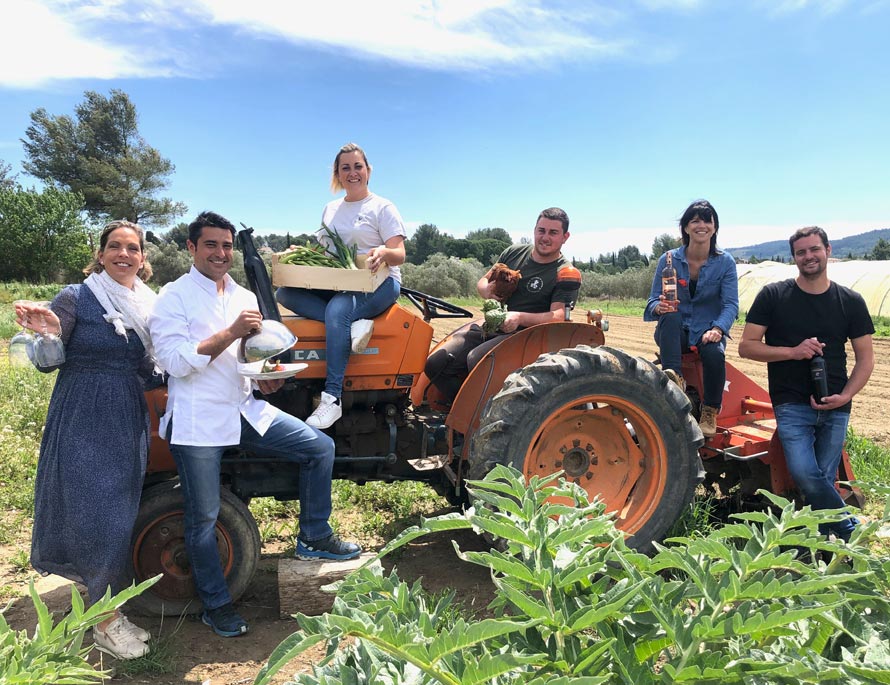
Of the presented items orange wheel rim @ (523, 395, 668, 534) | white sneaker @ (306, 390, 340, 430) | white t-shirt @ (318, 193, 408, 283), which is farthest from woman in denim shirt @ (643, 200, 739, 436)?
white sneaker @ (306, 390, 340, 430)

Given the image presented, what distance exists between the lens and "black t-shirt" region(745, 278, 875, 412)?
11.6 ft

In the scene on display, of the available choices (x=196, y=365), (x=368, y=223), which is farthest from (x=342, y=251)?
(x=196, y=365)

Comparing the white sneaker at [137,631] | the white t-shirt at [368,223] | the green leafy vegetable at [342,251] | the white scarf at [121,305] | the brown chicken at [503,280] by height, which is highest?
the white t-shirt at [368,223]

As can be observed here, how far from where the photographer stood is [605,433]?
3.62 metres

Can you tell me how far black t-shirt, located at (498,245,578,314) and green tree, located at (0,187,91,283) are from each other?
35903mm

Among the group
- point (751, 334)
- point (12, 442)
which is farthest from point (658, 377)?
point (12, 442)

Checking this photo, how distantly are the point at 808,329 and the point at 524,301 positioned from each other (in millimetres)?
1564

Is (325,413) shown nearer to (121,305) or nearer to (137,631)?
(121,305)

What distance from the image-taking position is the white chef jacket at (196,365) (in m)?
2.77

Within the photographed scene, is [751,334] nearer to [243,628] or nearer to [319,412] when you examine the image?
[319,412]

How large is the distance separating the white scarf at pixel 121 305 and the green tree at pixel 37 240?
1410 inches

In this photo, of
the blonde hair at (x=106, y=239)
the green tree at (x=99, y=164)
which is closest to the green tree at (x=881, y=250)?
the green tree at (x=99, y=164)

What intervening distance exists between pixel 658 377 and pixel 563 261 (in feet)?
2.96

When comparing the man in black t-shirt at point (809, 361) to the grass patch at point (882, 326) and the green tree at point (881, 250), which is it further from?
the green tree at point (881, 250)
